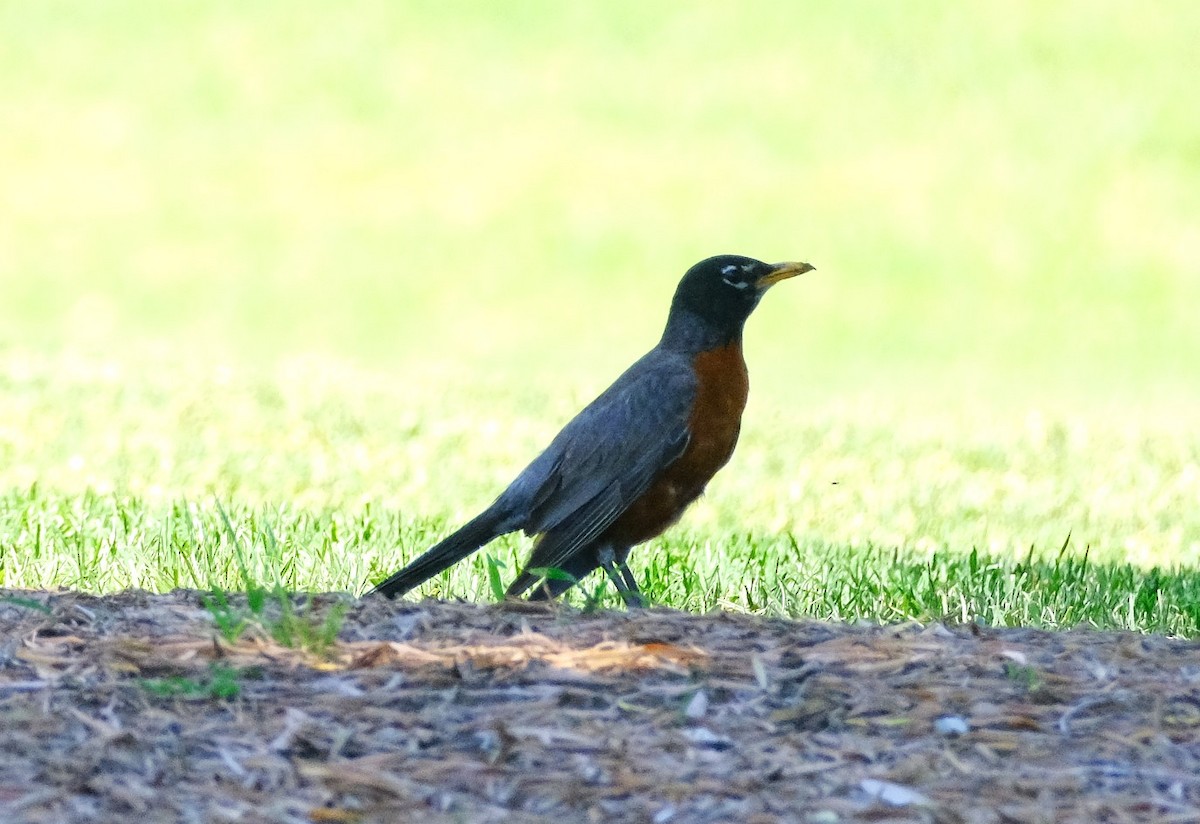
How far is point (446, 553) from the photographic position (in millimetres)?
5789

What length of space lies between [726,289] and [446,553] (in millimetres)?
1562

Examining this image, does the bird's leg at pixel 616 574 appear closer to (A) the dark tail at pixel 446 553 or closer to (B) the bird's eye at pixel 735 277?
(A) the dark tail at pixel 446 553

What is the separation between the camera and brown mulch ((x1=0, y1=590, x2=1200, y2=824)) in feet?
11.5

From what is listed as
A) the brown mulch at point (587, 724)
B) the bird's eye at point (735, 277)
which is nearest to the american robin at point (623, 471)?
the bird's eye at point (735, 277)

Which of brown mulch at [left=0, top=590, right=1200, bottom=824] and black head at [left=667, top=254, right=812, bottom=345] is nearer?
brown mulch at [left=0, top=590, right=1200, bottom=824]

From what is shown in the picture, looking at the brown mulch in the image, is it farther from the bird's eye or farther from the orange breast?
the bird's eye

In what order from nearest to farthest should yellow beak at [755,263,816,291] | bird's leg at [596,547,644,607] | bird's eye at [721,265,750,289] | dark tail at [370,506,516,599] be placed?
dark tail at [370,506,516,599] → bird's leg at [596,547,644,607] → yellow beak at [755,263,816,291] → bird's eye at [721,265,750,289]

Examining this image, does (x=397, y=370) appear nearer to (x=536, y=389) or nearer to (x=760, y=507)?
(x=536, y=389)

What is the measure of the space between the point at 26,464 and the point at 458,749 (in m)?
7.29

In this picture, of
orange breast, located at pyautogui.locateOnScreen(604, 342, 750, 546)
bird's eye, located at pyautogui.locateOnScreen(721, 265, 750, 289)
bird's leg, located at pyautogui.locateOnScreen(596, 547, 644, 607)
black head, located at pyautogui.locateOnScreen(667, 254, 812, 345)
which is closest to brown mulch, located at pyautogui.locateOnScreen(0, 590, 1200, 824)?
bird's leg, located at pyautogui.locateOnScreen(596, 547, 644, 607)

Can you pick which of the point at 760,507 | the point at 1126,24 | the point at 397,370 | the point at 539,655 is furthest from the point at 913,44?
the point at 539,655

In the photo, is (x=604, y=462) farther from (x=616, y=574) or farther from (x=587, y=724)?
(x=587, y=724)

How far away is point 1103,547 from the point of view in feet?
30.7

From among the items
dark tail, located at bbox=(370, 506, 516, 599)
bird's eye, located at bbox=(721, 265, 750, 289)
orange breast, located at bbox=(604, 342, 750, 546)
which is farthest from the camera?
bird's eye, located at bbox=(721, 265, 750, 289)
